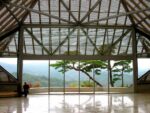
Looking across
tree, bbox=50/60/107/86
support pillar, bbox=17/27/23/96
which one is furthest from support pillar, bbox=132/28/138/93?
support pillar, bbox=17/27/23/96

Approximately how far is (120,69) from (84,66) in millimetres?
3758

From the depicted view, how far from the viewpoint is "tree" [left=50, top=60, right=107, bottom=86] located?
99.6ft

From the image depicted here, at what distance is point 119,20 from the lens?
28.5 metres

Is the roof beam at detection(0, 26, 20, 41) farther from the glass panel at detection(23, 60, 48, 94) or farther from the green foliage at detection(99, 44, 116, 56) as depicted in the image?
the green foliage at detection(99, 44, 116, 56)

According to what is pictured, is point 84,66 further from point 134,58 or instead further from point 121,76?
point 134,58

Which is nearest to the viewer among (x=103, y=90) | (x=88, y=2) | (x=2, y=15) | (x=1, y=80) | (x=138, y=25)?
(x=2, y=15)

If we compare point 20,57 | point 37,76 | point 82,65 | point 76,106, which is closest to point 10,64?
point 20,57

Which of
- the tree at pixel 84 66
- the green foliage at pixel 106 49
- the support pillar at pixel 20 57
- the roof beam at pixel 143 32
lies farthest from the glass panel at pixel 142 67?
the support pillar at pixel 20 57

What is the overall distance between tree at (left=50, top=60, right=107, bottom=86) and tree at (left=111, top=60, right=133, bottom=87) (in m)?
1.10

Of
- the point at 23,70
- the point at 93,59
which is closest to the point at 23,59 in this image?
the point at 23,70

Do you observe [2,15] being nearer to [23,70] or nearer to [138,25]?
[23,70]

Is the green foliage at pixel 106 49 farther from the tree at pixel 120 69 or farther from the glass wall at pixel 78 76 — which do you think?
the tree at pixel 120 69

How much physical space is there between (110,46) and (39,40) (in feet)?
22.7

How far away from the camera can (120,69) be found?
31375mm
